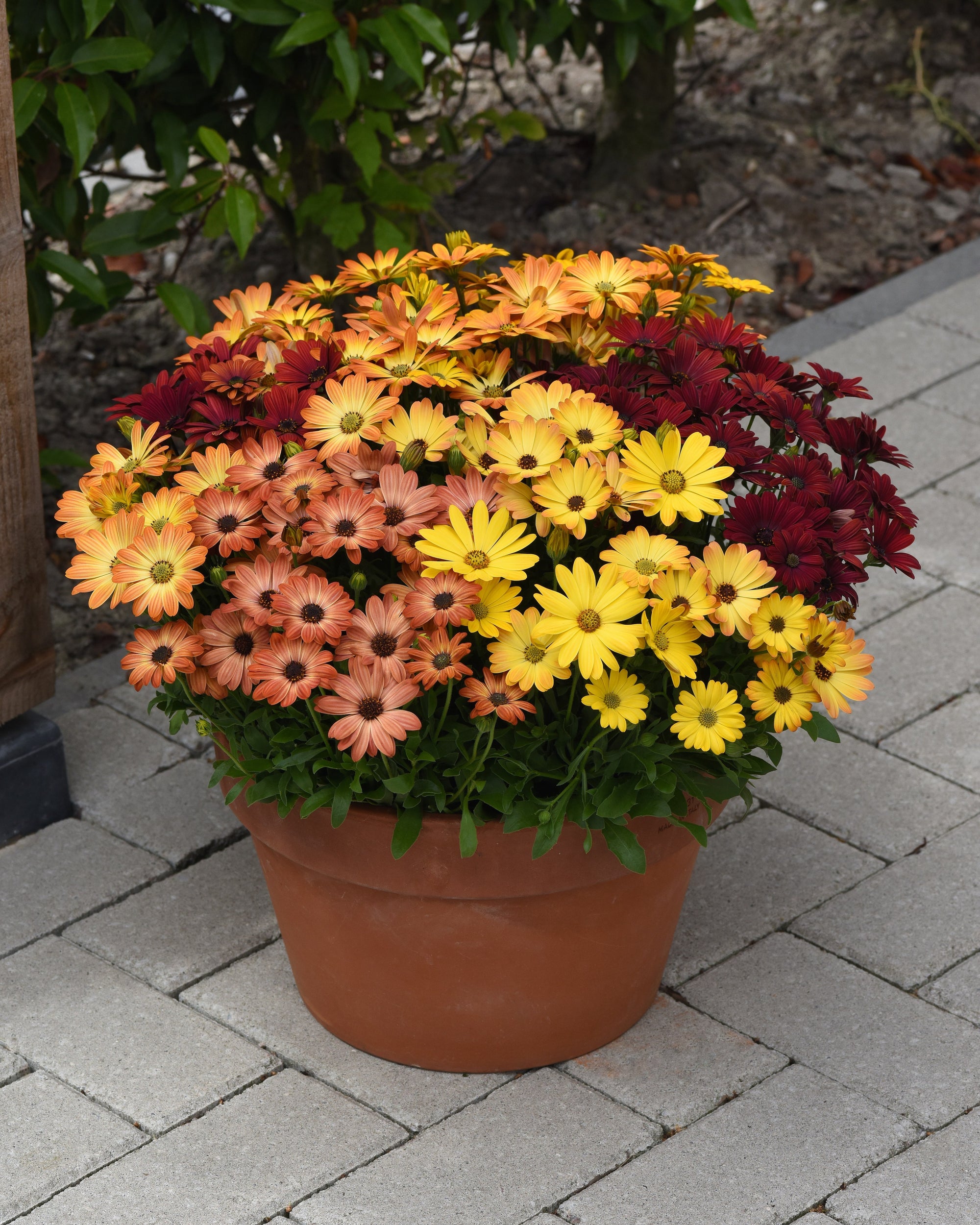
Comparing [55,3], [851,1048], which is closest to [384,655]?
[851,1048]

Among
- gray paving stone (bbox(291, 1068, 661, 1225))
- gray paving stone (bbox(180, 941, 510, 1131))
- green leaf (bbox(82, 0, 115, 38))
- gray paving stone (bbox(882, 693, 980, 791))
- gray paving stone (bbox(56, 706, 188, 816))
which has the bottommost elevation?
gray paving stone (bbox(882, 693, 980, 791))

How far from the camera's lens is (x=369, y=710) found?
1586 mm

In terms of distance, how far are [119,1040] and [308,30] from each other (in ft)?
5.54

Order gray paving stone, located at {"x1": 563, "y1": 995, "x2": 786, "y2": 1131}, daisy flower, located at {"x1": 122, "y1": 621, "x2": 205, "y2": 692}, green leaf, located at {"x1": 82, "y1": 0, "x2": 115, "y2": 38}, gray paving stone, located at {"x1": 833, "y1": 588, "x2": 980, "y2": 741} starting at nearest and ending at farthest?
daisy flower, located at {"x1": 122, "y1": 621, "x2": 205, "y2": 692} < gray paving stone, located at {"x1": 563, "y1": 995, "x2": 786, "y2": 1131} < green leaf, located at {"x1": 82, "y1": 0, "x2": 115, "y2": 38} < gray paving stone, located at {"x1": 833, "y1": 588, "x2": 980, "y2": 741}

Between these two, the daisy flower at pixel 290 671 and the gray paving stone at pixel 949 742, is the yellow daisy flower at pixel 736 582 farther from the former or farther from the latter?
the gray paving stone at pixel 949 742

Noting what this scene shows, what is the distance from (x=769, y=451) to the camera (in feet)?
5.65

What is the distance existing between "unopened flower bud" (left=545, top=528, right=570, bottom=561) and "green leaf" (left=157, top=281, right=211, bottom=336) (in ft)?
4.46

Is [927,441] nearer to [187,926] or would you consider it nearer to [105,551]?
[187,926]

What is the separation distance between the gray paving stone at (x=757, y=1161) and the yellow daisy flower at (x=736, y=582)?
689 mm

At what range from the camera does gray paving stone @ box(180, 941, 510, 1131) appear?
1941mm

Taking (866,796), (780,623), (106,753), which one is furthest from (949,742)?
(106,753)

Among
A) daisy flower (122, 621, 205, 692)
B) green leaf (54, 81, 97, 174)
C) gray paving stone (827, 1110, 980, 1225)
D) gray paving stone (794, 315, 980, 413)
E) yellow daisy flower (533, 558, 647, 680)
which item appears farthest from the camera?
gray paving stone (794, 315, 980, 413)

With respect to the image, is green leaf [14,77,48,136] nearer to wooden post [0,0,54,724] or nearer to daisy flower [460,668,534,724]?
wooden post [0,0,54,724]

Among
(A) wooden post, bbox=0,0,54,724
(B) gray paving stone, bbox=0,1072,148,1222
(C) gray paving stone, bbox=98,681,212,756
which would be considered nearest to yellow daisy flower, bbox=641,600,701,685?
(B) gray paving stone, bbox=0,1072,148,1222
